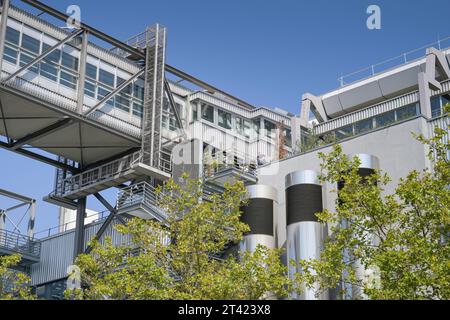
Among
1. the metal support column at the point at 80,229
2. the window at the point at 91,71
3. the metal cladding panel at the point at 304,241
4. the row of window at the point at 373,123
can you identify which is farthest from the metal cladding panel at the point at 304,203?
the metal support column at the point at 80,229

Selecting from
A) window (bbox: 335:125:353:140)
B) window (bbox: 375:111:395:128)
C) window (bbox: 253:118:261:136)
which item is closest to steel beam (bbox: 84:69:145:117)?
window (bbox: 253:118:261:136)

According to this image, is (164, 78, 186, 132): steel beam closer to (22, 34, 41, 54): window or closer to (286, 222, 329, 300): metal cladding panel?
(22, 34, 41, 54): window

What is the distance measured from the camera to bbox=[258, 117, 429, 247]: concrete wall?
127 feet

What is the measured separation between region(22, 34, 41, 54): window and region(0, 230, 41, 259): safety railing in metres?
18.4

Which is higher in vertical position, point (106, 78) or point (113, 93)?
point (106, 78)

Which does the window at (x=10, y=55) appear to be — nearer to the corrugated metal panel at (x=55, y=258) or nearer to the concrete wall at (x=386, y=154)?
the corrugated metal panel at (x=55, y=258)

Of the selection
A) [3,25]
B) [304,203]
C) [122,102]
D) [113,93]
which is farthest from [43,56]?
[304,203]

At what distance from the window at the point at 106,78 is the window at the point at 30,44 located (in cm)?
480

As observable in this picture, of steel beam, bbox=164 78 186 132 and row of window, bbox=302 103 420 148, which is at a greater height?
steel beam, bbox=164 78 186 132

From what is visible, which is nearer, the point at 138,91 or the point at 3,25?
the point at 3,25

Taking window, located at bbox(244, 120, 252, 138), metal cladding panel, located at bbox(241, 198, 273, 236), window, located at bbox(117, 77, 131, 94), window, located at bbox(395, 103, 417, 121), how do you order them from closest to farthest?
metal cladding panel, located at bbox(241, 198, 273, 236), window, located at bbox(395, 103, 417, 121), window, located at bbox(117, 77, 131, 94), window, located at bbox(244, 120, 252, 138)

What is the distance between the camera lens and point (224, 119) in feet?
185

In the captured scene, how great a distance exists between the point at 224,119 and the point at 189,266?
2804 centimetres

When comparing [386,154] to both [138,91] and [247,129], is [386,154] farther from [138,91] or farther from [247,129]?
[138,91]
